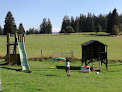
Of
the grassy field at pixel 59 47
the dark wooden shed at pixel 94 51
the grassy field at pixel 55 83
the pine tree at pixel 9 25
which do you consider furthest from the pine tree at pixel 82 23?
the grassy field at pixel 55 83

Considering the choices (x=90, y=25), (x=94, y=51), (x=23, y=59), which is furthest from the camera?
(x=90, y=25)

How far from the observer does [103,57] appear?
27062 mm

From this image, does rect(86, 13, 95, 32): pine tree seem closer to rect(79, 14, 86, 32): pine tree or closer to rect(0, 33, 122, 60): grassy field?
rect(79, 14, 86, 32): pine tree

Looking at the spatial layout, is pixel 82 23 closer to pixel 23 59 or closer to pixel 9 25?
pixel 9 25

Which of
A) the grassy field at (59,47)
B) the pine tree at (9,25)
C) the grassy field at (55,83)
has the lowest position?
the grassy field at (55,83)

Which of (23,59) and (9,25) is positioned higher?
(9,25)

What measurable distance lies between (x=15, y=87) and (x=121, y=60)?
24011 mm

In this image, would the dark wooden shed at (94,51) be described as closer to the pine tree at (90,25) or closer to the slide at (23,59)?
the slide at (23,59)

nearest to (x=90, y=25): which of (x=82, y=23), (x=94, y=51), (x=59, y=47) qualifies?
(x=82, y=23)

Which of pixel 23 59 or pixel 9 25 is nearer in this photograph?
pixel 23 59

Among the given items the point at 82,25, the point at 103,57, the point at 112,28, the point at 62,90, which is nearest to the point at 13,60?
the point at 103,57

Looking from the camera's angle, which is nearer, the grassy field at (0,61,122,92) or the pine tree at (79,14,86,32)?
the grassy field at (0,61,122,92)

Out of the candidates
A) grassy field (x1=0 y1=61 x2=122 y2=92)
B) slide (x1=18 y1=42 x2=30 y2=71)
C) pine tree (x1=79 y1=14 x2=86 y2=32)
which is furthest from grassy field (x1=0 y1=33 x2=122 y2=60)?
pine tree (x1=79 y1=14 x2=86 y2=32)

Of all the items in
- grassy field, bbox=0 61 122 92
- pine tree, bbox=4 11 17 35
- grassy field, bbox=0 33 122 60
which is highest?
pine tree, bbox=4 11 17 35
